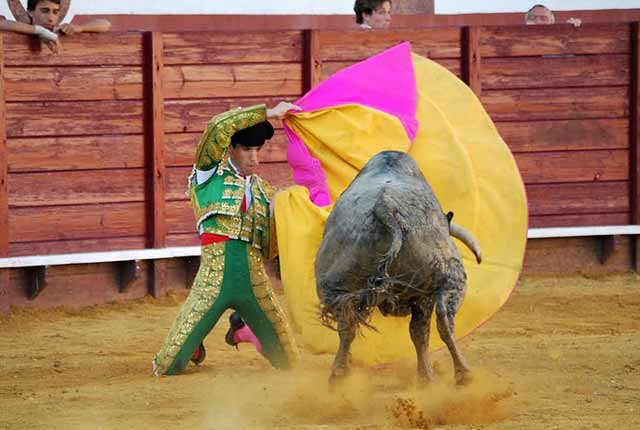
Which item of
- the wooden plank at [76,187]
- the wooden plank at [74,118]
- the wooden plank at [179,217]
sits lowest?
the wooden plank at [179,217]

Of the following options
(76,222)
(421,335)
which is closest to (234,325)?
(421,335)

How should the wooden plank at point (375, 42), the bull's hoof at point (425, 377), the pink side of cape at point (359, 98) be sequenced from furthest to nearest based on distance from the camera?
the wooden plank at point (375, 42), the pink side of cape at point (359, 98), the bull's hoof at point (425, 377)

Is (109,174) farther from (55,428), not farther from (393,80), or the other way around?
(55,428)

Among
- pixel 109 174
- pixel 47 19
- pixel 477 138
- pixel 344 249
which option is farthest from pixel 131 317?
pixel 344 249

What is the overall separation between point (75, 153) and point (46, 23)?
0.68 metres

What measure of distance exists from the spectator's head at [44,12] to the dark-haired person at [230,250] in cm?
237

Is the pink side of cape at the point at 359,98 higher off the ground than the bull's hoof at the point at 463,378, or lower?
higher

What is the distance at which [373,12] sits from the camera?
8.51 meters

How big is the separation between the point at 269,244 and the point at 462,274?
1.06 metres

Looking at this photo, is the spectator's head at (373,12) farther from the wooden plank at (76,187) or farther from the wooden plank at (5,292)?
the wooden plank at (5,292)

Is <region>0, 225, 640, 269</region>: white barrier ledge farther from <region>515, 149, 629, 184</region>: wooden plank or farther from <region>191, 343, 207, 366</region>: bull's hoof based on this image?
<region>191, 343, 207, 366</region>: bull's hoof

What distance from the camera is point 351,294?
15.3 feet

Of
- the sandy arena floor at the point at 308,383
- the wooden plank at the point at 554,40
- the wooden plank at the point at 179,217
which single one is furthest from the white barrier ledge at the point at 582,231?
the wooden plank at the point at 179,217

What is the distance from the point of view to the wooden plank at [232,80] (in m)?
8.16
